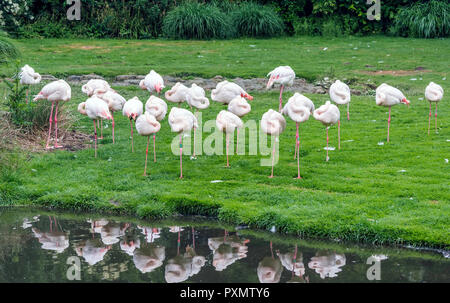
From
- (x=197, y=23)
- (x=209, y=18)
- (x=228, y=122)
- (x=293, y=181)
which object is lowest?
(x=293, y=181)

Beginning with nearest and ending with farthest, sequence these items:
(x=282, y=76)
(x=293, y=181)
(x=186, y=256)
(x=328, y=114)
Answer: (x=186, y=256)
(x=293, y=181)
(x=328, y=114)
(x=282, y=76)

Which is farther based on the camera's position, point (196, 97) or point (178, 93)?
point (178, 93)

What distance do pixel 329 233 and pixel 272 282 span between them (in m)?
1.50

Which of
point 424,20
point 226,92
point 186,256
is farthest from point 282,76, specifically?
point 424,20

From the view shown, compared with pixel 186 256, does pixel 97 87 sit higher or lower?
higher

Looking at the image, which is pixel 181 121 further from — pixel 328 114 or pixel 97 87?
pixel 97 87

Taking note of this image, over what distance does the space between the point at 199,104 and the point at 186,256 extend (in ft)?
14.8

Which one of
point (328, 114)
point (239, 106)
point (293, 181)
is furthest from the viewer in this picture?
point (239, 106)

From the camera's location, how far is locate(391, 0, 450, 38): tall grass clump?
22.7 meters

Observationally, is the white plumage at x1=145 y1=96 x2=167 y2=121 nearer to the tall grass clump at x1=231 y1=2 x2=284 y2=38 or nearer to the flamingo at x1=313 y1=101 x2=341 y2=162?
the flamingo at x1=313 y1=101 x2=341 y2=162

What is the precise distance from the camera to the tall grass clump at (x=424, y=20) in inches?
895

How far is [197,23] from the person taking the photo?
2327 cm

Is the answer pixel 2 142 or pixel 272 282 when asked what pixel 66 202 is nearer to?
pixel 2 142

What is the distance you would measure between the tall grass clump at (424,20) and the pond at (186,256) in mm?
16920
